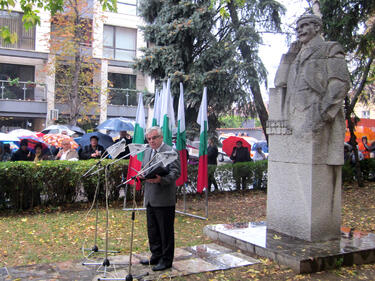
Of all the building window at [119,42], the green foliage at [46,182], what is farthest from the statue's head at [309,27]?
the building window at [119,42]

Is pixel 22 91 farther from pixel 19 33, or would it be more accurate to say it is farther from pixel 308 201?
pixel 308 201

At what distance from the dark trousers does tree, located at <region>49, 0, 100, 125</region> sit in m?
18.7

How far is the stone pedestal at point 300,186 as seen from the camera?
631 cm

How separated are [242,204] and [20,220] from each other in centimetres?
586

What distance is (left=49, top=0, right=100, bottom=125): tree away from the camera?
2248 centimetres

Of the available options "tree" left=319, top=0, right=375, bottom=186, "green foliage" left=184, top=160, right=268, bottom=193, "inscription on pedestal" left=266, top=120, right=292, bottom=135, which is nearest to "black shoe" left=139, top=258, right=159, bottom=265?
"inscription on pedestal" left=266, top=120, right=292, bottom=135

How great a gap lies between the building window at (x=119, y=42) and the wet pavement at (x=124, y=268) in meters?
25.8

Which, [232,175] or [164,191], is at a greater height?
[164,191]

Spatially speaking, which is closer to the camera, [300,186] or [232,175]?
[300,186]

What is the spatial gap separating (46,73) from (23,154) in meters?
17.7

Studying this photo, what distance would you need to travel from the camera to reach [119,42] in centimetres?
3073

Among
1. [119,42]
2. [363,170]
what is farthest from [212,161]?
[119,42]

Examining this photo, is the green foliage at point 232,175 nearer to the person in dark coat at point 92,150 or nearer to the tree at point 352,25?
the person in dark coat at point 92,150

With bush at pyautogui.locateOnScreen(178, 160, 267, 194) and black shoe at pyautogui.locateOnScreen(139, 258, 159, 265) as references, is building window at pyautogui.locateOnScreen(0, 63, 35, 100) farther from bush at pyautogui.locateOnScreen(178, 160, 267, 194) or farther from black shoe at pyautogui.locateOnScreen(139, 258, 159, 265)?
black shoe at pyautogui.locateOnScreen(139, 258, 159, 265)
